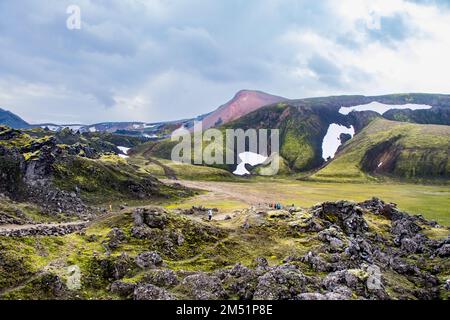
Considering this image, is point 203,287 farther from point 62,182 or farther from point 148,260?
point 62,182

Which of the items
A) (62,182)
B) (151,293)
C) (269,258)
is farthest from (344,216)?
(62,182)

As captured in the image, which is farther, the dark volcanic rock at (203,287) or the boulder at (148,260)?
the boulder at (148,260)

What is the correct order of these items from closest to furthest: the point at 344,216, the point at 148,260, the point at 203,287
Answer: the point at 203,287 → the point at 148,260 → the point at 344,216

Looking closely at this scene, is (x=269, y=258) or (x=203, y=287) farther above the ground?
(x=203, y=287)

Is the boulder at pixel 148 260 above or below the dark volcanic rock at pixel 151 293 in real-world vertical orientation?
above

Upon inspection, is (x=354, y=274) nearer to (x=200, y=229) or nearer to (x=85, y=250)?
(x=200, y=229)

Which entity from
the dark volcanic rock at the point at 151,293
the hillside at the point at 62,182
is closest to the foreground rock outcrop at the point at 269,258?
the dark volcanic rock at the point at 151,293

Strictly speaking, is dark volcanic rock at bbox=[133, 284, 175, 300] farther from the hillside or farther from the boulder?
the hillside

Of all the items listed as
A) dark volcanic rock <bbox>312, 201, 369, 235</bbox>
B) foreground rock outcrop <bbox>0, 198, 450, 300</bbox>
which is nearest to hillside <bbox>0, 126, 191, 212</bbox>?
foreground rock outcrop <bbox>0, 198, 450, 300</bbox>

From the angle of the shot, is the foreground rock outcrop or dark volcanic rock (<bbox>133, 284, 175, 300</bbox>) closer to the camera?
dark volcanic rock (<bbox>133, 284, 175, 300</bbox>)

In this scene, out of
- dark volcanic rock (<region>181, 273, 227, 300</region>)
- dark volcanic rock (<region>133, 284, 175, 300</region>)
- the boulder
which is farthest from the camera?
the boulder

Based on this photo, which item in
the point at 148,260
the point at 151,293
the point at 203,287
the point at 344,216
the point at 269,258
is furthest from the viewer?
the point at 344,216

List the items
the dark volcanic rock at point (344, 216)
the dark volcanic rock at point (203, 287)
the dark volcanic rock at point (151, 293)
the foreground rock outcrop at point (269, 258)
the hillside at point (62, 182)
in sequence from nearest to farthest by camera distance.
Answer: the dark volcanic rock at point (151, 293) → the dark volcanic rock at point (203, 287) → the foreground rock outcrop at point (269, 258) → the dark volcanic rock at point (344, 216) → the hillside at point (62, 182)

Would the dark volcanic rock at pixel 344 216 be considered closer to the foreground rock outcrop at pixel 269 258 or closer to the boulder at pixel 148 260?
the foreground rock outcrop at pixel 269 258
